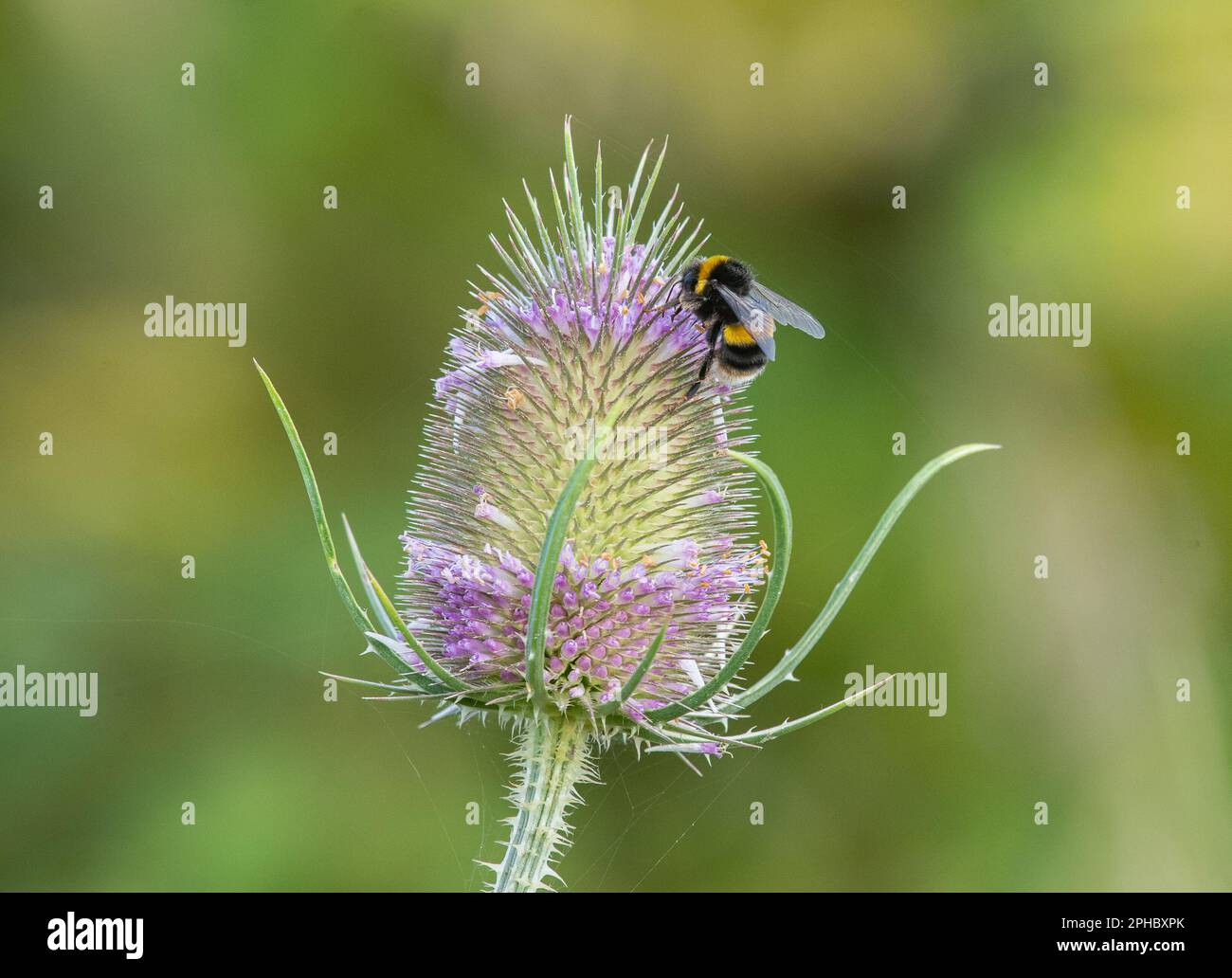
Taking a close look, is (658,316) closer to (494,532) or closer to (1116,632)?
(494,532)

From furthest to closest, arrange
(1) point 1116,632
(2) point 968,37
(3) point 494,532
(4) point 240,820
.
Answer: (2) point 968,37, (1) point 1116,632, (4) point 240,820, (3) point 494,532

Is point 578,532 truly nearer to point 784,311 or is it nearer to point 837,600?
point 837,600

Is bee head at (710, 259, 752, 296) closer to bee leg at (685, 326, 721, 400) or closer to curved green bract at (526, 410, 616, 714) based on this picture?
bee leg at (685, 326, 721, 400)

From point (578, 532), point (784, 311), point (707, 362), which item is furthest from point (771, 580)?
point (784, 311)

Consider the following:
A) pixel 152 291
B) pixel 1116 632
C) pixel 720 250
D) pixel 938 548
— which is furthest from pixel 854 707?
pixel 152 291

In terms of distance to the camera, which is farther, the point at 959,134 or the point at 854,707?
the point at 959,134
